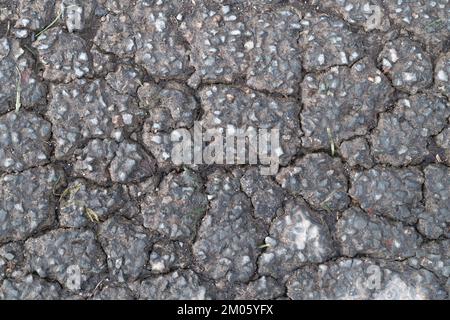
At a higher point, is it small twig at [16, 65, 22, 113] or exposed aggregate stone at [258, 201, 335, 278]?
small twig at [16, 65, 22, 113]

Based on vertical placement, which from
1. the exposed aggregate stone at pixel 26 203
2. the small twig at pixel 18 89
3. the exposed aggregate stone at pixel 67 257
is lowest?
the exposed aggregate stone at pixel 67 257

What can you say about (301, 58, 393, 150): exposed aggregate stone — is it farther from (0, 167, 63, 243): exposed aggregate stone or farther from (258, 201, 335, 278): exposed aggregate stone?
(0, 167, 63, 243): exposed aggregate stone

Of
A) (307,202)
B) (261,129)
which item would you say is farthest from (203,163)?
(307,202)

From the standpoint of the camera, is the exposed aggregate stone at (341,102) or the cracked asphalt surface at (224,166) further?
the exposed aggregate stone at (341,102)

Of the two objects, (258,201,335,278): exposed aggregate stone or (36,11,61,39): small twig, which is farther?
(36,11,61,39): small twig

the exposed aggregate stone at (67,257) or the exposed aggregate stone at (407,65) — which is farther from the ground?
the exposed aggregate stone at (407,65)

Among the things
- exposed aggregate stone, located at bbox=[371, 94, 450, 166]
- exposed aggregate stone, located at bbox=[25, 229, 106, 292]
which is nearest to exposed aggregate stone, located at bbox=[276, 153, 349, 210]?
exposed aggregate stone, located at bbox=[371, 94, 450, 166]

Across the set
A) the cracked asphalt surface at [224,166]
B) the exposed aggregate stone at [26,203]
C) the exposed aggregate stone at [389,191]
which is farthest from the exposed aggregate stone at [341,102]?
the exposed aggregate stone at [26,203]

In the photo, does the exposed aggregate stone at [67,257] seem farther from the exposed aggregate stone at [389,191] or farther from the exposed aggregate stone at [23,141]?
the exposed aggregate stone at [389,191]

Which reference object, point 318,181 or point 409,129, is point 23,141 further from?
point 409,129
